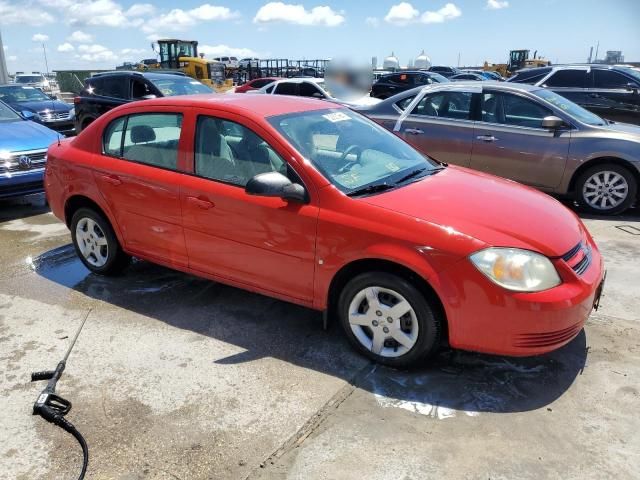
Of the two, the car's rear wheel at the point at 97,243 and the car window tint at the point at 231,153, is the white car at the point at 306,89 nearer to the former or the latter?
the car's rear wheel at the point at 97,243

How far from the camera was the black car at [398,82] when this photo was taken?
18.6m

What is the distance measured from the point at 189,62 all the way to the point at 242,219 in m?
28.5

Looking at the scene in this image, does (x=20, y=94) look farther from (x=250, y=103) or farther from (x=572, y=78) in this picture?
(x=572, y=78)

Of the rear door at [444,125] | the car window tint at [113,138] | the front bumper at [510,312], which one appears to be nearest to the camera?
the front bumper at [510,312]

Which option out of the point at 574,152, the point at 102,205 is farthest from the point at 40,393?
the point at 574,152

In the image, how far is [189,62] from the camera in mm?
29375

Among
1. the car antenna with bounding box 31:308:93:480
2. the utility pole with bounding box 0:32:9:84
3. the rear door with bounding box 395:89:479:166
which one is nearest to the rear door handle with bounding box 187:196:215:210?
the car antenna with bounding box 31:308:93:480

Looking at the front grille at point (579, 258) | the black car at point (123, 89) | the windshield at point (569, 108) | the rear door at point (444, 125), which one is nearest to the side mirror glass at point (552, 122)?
the windshield at point (569, 108)

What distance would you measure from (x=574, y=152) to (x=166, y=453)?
5.74 metres

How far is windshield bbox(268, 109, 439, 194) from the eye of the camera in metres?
3.40

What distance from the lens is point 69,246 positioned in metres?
5.60

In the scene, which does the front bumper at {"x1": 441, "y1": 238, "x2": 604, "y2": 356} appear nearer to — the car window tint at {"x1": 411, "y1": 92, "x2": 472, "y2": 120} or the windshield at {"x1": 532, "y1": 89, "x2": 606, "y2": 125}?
the windshield at {"x1": 532, "y1": 89, "x2": 606, "y2": 125}

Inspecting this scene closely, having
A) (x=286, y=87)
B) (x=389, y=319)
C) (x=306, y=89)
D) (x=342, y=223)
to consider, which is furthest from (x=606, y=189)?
(x=286, y=87)

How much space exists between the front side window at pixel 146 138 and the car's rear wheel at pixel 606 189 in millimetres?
4949
